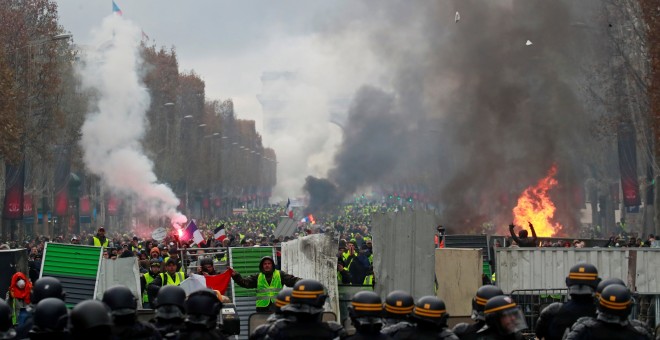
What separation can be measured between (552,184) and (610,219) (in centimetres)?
2370

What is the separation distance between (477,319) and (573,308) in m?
1.01

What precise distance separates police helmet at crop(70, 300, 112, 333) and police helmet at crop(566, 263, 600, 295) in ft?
13.3

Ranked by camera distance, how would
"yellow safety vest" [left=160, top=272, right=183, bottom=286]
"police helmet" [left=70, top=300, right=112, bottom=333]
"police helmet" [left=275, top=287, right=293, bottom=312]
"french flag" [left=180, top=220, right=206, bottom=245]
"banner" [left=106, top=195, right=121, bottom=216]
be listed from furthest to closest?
1. "banner" [left=106, top=195, right=121, bottom=216]
2. "french flag" [left=180, top=220, right=206, bottom=245]
3. "yellow safety vest" [left=160, top=272, right=183, bottom=286]
4. "police helmet" [left=275, top=287, right=293, bottom=312]
5. "police helmet" [left=70, top=300, right=112, bottom=333]

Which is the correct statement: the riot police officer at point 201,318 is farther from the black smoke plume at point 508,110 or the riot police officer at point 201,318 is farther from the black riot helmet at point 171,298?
the black smoke plume at point 508,110

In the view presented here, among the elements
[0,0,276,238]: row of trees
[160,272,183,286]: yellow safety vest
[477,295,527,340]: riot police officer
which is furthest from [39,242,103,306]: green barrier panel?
[0,0,276,238]: row of trees

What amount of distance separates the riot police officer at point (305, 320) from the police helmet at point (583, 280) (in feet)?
7.20

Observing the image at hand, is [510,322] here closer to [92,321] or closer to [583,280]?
[583,280]

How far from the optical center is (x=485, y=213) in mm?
42906

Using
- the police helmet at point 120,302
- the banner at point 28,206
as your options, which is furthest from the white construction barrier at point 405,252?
the banner at point 28,206

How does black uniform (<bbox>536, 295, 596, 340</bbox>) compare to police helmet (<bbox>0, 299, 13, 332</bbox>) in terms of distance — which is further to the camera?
black uniform (<bbox>536, 295, 596, 340</bbox>)

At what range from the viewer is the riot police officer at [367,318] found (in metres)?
8.30

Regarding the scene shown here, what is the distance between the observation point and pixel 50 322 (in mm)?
7734

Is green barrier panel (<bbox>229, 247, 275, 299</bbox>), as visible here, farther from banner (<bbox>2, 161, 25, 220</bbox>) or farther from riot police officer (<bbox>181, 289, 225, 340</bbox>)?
banner (<bbox>2, 161, 25, 220</bbox>)

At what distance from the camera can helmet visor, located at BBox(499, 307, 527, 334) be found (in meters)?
8.16
